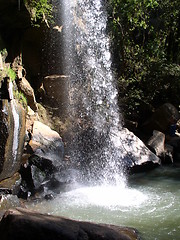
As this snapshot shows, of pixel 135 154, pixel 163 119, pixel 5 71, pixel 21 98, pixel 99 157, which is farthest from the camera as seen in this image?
pixel 163 119

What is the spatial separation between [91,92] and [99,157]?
7.97 ft

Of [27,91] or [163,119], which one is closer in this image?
[27,91]

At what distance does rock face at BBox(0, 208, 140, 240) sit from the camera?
9.04 ft

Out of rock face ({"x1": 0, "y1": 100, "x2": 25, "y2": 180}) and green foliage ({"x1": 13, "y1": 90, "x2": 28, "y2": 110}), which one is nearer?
rock face ({"x1": 0, "y1": 100, "x2": 25, "y2": 180})

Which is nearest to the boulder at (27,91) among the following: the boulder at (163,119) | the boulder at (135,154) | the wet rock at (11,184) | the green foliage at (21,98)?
the green foliage at (21,98)

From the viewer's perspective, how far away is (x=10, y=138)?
555 cm

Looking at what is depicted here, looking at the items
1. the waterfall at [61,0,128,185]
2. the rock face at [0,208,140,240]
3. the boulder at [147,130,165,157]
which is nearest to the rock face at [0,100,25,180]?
the waterfall at [61,0,128,185]

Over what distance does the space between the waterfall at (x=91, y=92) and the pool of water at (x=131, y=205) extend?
0.96 metres

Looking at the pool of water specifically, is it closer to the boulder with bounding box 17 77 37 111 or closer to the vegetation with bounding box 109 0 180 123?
the boulder with bounding box 17 77 37 111

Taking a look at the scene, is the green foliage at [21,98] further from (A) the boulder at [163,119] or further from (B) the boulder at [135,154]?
(A) the boulder at [163,119]

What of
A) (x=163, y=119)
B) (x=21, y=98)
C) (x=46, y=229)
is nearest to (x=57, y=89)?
(x=21, y=98)

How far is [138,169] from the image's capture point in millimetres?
7707

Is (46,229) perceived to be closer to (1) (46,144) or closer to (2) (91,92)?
(1) (46,144)

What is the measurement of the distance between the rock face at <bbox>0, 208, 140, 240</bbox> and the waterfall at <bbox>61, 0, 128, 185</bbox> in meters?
4.14
